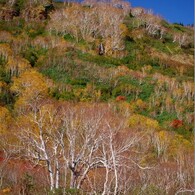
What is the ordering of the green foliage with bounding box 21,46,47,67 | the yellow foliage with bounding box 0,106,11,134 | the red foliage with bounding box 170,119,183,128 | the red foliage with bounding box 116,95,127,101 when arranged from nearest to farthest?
the yellow foliage with bounding box 0,106,11,134 → the red foliage with bounding box 170,119,183,128 → the red foliage with bounding box 116,95,127,101 → the green foliage with bounding box 21,46,47,67

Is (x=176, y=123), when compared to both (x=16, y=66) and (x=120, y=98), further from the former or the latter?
(x=16, y=66)

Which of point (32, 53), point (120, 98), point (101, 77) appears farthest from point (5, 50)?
point (120, 98)

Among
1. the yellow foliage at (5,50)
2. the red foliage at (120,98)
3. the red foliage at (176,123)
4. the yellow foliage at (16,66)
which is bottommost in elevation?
the red foliage at (176,123)

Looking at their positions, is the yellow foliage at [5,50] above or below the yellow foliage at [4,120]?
above

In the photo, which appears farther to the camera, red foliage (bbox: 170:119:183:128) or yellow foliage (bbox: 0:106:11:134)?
red foliage (bbox: 170:119:183:128)

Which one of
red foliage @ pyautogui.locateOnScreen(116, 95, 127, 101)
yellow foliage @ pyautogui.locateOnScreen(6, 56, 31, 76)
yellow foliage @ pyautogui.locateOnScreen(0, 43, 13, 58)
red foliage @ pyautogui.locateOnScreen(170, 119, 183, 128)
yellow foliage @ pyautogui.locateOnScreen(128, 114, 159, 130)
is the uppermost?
yellow foliage @ pyautogui.locateOnScreen(0, 43, 13, 58)

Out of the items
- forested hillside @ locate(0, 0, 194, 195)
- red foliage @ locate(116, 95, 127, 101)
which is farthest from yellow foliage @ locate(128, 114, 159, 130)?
red foliage @ locate(116, 95, 127, 101)

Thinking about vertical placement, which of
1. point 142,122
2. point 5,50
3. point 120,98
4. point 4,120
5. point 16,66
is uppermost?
point 5,50

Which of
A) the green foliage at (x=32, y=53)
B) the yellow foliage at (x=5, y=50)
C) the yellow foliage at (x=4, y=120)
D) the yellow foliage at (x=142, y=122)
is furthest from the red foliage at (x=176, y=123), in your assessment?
the yellow foliage at (x=5, y=50)

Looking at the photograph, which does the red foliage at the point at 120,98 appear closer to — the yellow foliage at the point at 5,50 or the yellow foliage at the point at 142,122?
the yellow foliage at the point at 142,122

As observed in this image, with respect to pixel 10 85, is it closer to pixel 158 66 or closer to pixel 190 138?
pixel 190 138

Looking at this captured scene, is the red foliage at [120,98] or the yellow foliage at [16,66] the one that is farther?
the red foliage at [120,98]

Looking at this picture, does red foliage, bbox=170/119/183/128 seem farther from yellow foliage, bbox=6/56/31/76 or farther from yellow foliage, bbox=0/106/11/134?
yellow foliage, bbox=6/56/31/76

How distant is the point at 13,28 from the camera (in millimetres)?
79250
